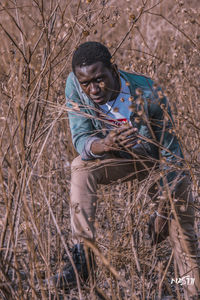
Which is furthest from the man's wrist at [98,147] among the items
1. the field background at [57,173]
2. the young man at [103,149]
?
the field background at [57,173]

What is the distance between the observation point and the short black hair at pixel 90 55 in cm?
208

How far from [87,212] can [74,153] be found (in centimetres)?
123

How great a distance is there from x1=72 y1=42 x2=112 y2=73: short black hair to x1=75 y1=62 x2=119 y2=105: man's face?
0.07 ft

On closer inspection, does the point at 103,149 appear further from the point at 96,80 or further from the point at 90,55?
the point at 90,55

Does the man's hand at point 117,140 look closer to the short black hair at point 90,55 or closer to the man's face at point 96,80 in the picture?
the man's face at point 96,80

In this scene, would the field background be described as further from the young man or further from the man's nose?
the man's nose

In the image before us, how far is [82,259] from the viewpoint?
6.44 ft

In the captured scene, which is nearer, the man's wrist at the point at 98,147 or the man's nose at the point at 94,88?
the man's wrist at the point at 98,147

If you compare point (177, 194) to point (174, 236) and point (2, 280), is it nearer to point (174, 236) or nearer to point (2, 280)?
point (174, 236)

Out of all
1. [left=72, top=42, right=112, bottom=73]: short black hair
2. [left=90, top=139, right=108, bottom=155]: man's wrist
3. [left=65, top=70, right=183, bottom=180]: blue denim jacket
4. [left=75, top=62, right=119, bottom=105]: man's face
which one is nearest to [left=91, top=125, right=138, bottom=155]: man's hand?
[left=90, top=139, right=108, bottom=155]: man's wrist

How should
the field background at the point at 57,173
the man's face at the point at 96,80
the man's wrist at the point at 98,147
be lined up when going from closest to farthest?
the field background at the point at 57,173
the man's wrist at the point at 98,147
the man's face at the point at 96,80

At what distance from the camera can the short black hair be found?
208 cm

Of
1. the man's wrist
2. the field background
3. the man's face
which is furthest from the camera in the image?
the man's face

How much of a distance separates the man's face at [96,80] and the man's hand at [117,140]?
0.23 m
